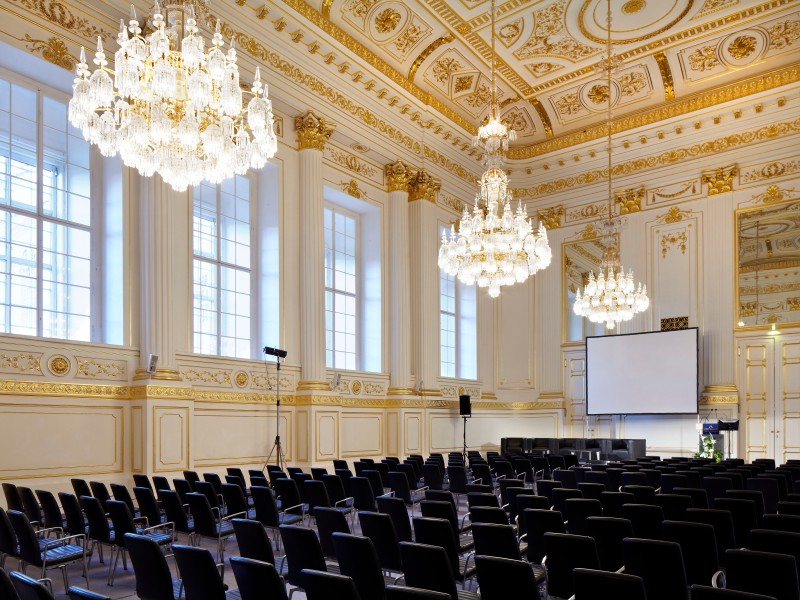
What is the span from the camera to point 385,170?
1451 cm

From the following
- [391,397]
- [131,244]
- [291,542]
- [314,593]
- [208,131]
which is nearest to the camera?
[314,593]

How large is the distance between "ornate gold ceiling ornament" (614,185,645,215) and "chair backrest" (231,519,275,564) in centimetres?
1374

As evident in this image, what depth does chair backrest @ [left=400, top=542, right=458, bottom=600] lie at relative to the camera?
11.6 feet

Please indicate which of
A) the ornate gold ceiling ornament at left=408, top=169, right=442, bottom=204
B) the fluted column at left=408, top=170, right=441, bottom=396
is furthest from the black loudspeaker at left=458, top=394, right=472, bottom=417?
the ornate gold ceiling ornament at left=408, top=169, right=442, bottom=204

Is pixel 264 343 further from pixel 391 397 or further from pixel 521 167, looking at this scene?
pixel 521 167

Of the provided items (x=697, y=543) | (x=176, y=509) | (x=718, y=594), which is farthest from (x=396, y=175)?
(x=718, y=594)

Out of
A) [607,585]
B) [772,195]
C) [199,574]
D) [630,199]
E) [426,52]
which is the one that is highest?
[426,52]

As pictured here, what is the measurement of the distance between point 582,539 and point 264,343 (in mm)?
8465

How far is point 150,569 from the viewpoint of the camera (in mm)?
3566

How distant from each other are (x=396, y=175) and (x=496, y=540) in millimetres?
11047

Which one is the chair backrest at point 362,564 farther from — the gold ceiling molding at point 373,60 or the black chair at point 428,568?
the gold ceiling molding at point 373,60

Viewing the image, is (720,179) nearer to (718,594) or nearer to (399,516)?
(399,516)

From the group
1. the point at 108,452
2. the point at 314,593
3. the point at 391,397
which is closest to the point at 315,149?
the point at 391,397

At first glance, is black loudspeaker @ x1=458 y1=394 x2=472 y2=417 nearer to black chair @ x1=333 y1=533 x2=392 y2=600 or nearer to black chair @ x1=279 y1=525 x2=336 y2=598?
black chair @ x1=279 y1=525 x2=336 y2=598
